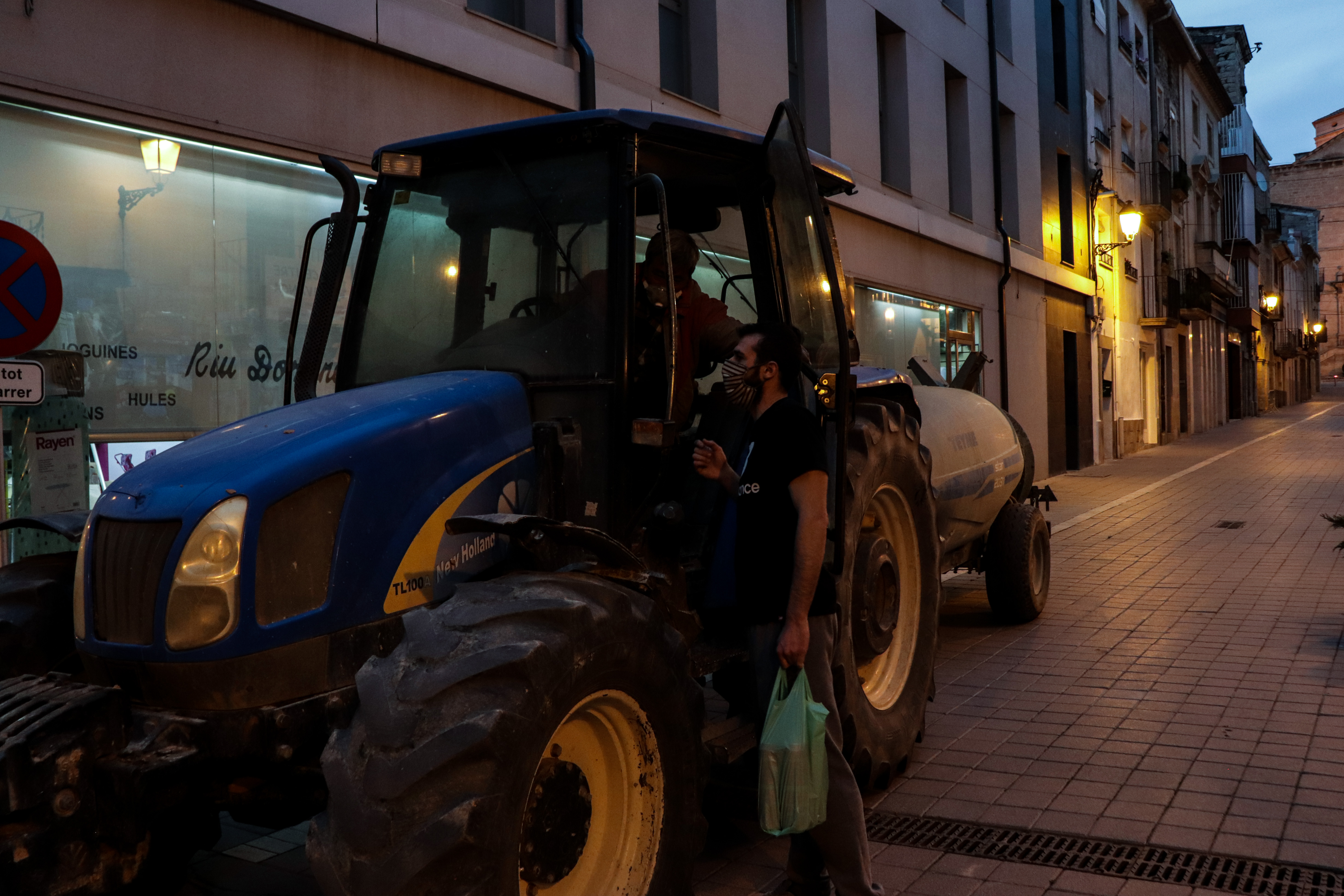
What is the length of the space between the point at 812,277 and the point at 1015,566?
4.30 metres

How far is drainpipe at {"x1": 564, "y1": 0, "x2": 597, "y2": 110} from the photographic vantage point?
386 inches

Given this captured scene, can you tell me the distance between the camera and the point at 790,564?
148 inches

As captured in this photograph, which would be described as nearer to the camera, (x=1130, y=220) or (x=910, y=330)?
(x=910, y=330)

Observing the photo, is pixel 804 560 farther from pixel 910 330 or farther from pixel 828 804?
pixel 910 330

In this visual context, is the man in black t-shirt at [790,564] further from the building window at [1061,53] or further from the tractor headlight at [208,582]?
the building window at [1061,53]

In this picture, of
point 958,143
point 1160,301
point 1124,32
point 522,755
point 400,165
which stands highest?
point 1124,32

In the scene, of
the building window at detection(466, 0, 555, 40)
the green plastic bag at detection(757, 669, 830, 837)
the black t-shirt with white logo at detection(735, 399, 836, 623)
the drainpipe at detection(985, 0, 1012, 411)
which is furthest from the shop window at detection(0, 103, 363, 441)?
the drainpipe at detection(985, 0, 1012, 411)

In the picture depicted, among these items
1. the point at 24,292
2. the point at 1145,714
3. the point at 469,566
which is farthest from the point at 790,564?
the point at 24,292

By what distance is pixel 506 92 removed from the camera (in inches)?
367

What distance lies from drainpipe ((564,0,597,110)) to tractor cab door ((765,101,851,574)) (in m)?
5.37

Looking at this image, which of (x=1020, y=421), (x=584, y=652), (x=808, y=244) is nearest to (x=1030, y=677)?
(x=808, y=244)

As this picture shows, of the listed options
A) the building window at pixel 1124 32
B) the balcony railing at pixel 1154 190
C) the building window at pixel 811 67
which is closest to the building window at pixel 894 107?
the building window at pixel 811 67

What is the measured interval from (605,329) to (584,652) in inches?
50.6

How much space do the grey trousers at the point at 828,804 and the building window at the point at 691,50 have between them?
8900 mm
